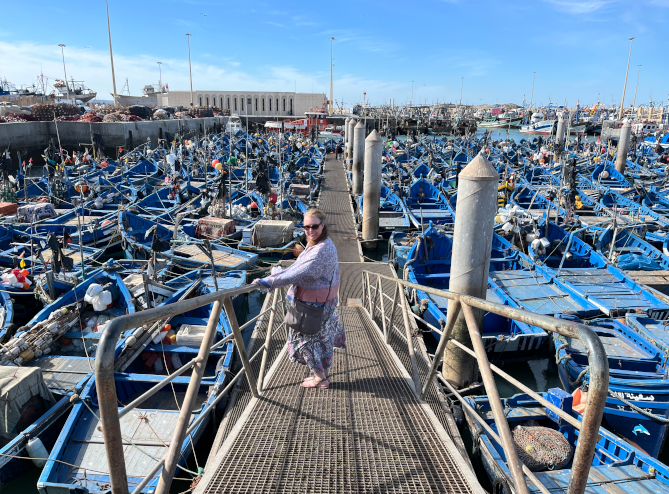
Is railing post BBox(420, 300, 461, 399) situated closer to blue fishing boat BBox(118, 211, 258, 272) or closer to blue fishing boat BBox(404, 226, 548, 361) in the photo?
blue fishing boat BBox(404, 226, 548, 361)

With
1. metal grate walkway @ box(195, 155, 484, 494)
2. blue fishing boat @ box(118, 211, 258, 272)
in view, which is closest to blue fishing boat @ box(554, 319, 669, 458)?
metal grate walkway @ box(195, 155, 484, 494)

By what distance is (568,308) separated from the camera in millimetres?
10266

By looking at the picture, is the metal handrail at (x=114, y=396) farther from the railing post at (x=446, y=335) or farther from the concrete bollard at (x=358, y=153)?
the concrete bollard at (x=358, y=153)

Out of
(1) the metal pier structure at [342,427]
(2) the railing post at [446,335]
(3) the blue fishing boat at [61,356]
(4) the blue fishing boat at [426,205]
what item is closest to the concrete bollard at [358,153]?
(4) the blue fishing boat at [426,205]

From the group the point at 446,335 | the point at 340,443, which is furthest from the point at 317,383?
the point at 446,335

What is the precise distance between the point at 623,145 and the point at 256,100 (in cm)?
6798

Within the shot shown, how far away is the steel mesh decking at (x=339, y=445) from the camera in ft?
9.50

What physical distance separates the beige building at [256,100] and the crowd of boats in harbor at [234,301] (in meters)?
62.8

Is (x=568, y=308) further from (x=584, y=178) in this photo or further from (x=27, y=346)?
(x=584, y=178)

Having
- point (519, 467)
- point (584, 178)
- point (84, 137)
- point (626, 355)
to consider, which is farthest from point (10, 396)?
point (84, 137)

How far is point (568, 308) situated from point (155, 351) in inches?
377

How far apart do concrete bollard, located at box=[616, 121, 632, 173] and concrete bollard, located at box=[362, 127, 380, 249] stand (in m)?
20.6

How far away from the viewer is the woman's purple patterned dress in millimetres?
3621

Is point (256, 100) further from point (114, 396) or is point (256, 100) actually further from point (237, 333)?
point (114, 396)
